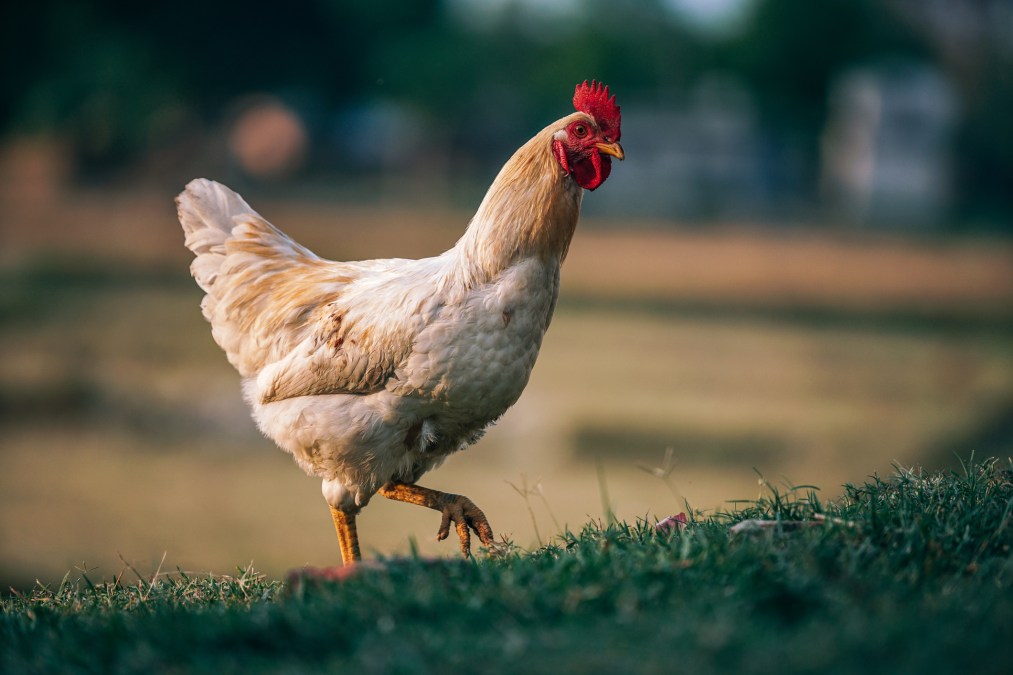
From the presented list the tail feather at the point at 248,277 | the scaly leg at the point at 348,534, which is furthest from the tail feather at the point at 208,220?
the scaly leg at the point at 348,534

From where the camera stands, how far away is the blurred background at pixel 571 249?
1139cm

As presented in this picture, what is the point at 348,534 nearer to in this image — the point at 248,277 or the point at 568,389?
the point at 248,277

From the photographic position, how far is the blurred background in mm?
11391

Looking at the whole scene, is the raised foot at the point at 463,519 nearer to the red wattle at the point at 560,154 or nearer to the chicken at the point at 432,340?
the chicken at the point at 432,340

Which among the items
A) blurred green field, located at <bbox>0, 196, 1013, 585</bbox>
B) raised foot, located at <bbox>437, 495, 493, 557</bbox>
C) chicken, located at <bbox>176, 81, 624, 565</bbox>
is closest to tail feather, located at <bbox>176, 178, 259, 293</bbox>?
chicken, located at <bbox>176, 81, 624, 565</bbox>

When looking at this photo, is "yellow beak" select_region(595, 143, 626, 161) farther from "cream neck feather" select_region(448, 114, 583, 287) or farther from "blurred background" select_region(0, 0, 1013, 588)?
"blurred background" select_region(0, 0, 1013, 588)

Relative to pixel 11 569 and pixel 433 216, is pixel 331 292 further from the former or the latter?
pixel 433 216

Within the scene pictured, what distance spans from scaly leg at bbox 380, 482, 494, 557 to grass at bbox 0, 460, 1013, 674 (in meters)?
0.56

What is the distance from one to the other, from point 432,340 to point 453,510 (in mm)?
867

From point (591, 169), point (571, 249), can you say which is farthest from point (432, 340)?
point (571, 249)

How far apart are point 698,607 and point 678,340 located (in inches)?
631

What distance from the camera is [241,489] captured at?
1145cm

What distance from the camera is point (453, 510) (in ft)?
15.2

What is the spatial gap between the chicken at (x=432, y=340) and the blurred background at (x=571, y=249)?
404mm
